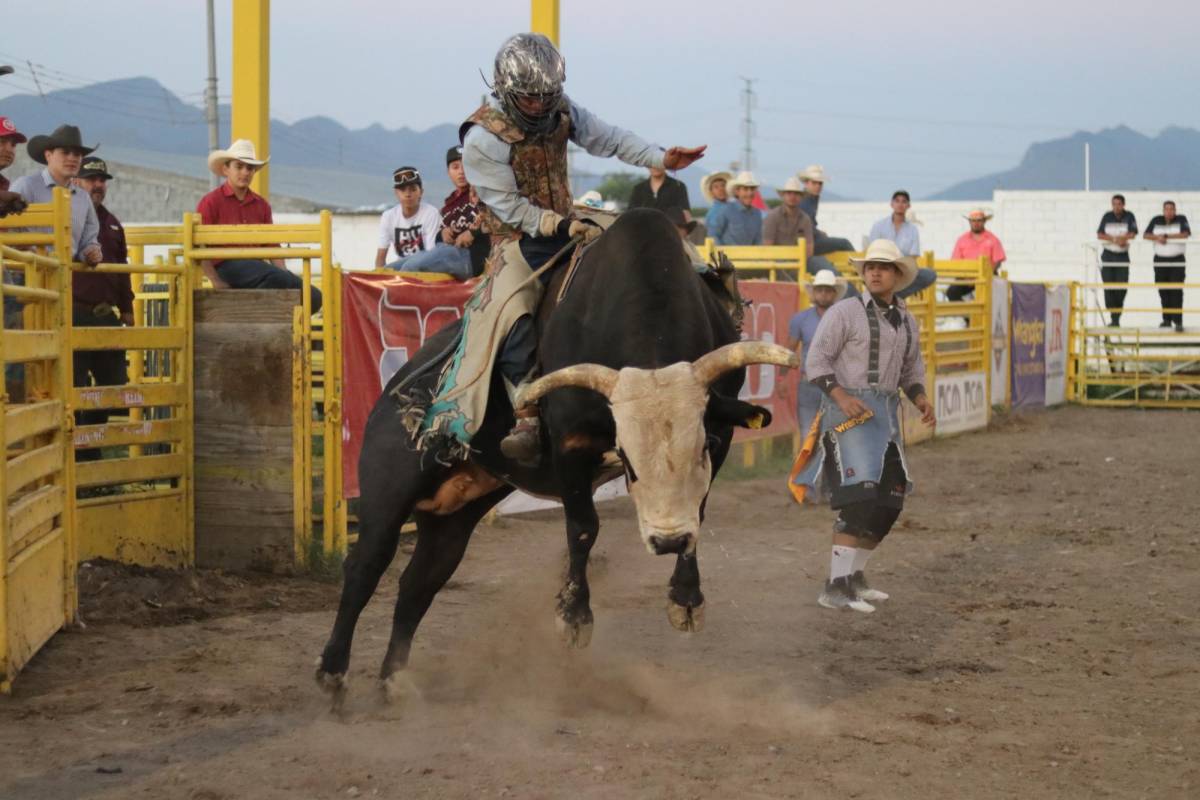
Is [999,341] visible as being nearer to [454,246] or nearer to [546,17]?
[546,17]

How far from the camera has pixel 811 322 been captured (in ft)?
42.2

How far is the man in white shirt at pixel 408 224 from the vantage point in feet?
36.1

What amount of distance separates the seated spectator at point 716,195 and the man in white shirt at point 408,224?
16.5 feet

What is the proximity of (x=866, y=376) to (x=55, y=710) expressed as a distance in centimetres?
454

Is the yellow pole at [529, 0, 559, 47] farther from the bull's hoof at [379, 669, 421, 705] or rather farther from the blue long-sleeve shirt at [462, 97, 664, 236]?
the bull's hoof at [379, 669, 421, 705]

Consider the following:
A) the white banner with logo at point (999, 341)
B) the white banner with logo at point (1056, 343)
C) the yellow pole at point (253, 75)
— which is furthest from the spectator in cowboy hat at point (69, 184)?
the white banner with logo at point (1056, 343)

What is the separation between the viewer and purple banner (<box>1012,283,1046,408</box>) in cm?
2030

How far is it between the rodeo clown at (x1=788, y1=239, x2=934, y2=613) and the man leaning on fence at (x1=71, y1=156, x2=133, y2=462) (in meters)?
4.15

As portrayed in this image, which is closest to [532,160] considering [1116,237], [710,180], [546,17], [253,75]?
[253,75]

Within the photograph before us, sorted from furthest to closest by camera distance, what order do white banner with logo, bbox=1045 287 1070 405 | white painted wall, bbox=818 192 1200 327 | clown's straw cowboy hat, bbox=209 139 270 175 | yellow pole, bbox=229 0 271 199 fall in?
white painted wall, bbox=818 192 1200 327 < white banner with logo, bbox=1045 287 1070 405 < yellow pole, bbox=229 0 271 199 < clown's straw cowboy hat, bbox=209 139 270 175

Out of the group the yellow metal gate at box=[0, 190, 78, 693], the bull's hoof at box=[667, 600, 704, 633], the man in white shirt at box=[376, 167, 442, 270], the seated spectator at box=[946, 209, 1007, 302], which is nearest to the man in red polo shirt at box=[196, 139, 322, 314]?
the man in white shirt at box=[376, 167, 442, 270]

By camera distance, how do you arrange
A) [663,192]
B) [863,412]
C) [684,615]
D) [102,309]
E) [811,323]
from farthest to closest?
1. [663,192]
2. [811,323]
3. [102,309]
4. [863,412]
5. [684,615]

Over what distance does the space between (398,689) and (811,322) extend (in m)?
7.33

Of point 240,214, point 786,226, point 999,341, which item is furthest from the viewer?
point 999,341
